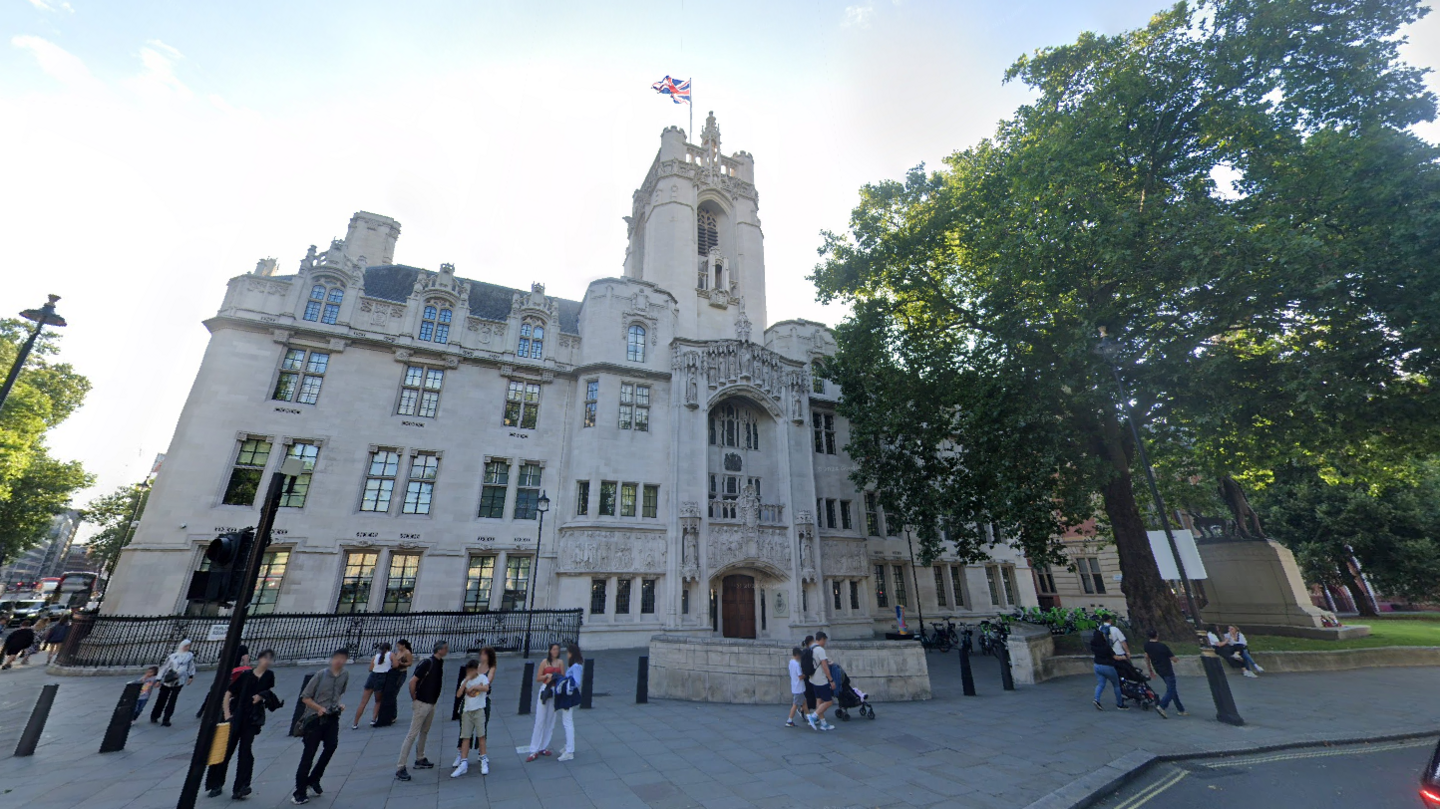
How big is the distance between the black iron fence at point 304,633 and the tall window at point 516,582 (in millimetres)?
1645

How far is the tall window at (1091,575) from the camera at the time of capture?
37.8m

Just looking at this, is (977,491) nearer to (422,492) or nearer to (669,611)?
(669,611)

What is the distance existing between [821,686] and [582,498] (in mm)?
16137

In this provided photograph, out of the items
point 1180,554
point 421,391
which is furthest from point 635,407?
point 1180,554

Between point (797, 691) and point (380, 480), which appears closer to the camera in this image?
point (797, 691)

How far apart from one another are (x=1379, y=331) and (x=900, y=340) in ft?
41.9

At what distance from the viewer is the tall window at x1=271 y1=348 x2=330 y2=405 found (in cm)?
2143

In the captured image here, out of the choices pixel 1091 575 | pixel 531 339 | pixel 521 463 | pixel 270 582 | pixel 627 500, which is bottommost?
pixel 270 582

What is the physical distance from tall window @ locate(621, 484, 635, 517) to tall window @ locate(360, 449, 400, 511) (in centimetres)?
946

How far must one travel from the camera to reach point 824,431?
30312 millimetres

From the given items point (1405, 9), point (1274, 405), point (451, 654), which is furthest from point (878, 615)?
point (1405, 9)

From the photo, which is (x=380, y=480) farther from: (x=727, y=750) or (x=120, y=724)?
(x=727, y=750)

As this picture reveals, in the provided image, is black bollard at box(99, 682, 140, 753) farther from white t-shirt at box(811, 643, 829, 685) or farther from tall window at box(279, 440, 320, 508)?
tall window at box(279, 440, 320, 508)

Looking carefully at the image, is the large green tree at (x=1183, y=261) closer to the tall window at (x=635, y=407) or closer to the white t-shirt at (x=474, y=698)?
the tall window at (x=635, y=407)
